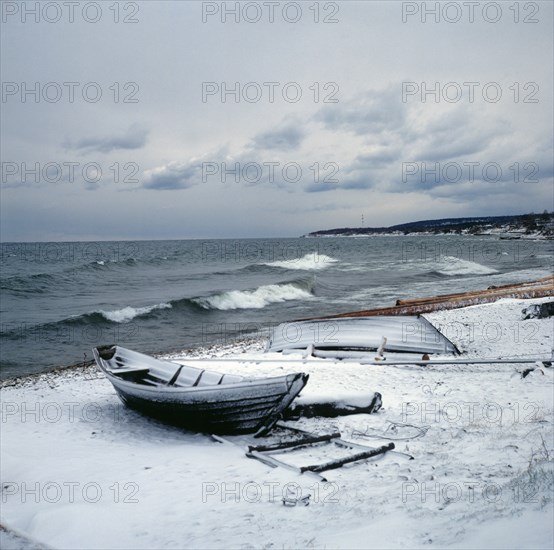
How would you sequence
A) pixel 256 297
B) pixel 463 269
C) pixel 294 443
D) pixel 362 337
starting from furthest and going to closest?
pixel 463 269, pixel 256 297, pixel 362 337, pixel 294 443

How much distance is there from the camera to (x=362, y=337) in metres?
13.4

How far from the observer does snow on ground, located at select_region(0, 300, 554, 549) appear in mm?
4328

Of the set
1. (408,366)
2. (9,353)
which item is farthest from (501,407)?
(9,353)

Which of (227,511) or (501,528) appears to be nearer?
(501,528)

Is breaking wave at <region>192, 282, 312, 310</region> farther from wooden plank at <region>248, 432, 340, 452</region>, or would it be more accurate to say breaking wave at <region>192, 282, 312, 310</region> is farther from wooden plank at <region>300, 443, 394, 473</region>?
wooden plank at <region>300, 443, 394, 473</region>

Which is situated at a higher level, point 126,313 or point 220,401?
point 220,401

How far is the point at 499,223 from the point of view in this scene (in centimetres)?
19338

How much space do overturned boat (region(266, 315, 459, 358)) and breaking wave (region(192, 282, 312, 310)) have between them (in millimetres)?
13782

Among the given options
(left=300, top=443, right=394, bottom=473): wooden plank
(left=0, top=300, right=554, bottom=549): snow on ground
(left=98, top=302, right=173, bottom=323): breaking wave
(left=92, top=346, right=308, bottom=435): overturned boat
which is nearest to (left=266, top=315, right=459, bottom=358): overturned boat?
(left=0, top=300, right=554, bottom=549): snow on ground

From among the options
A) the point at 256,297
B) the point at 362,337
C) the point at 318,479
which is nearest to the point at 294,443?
the point at 318,479

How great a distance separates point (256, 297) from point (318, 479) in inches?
998

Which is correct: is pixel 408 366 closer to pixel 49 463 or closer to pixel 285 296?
pixel 49 463

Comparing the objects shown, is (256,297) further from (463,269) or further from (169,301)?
(463,269)

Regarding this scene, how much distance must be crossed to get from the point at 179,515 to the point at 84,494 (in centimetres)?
155
